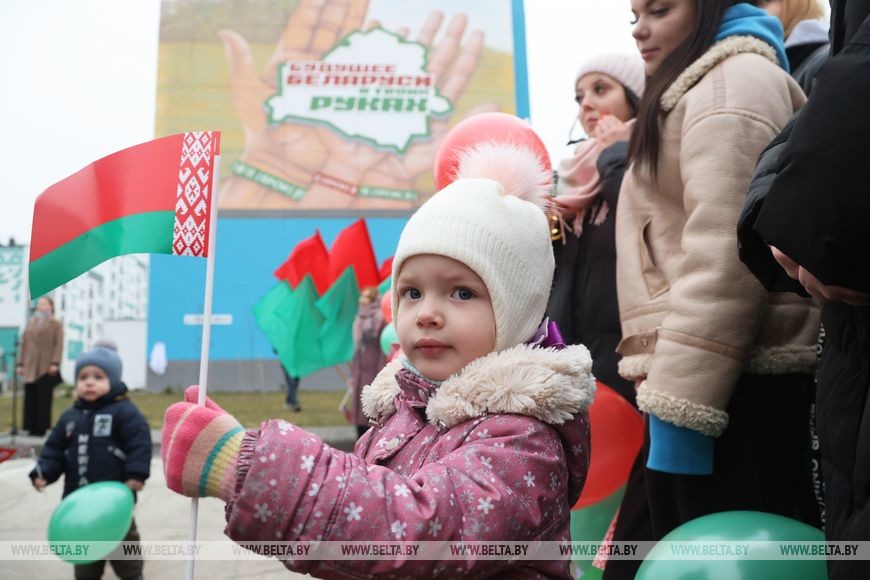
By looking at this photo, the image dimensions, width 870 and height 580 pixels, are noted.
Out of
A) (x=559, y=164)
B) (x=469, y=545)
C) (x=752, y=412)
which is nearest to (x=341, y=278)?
(x=559, y=164)

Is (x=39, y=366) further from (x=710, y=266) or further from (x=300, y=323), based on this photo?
(x=710, y=266)

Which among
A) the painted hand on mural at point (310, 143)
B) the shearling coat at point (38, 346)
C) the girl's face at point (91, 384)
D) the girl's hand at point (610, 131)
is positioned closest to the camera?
the girl's hand at point (610, 131)

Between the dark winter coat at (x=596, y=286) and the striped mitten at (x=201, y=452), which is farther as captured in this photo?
the dark winter coat at (x=596, y=286)

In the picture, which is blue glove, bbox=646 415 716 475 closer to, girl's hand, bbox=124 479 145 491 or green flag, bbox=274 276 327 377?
girl's hand, bbox=124 479 145 491

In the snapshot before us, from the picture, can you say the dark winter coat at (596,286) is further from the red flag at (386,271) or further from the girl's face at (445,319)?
the red flag at (386,271)

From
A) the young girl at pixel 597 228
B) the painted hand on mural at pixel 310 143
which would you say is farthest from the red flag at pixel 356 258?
the painted hand on mural at pixel 310 143

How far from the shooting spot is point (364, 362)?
761cm

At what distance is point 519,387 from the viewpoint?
138 centimetres

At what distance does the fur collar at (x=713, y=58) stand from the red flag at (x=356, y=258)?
551cm

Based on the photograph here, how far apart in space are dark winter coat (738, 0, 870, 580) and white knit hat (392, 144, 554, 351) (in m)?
0.51

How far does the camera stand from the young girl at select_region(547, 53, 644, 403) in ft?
8.52

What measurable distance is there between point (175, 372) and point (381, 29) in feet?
31.7

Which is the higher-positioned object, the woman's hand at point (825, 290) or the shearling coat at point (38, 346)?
the woman's hand at point (825, 290)

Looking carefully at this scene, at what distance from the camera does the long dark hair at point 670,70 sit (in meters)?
2.07
